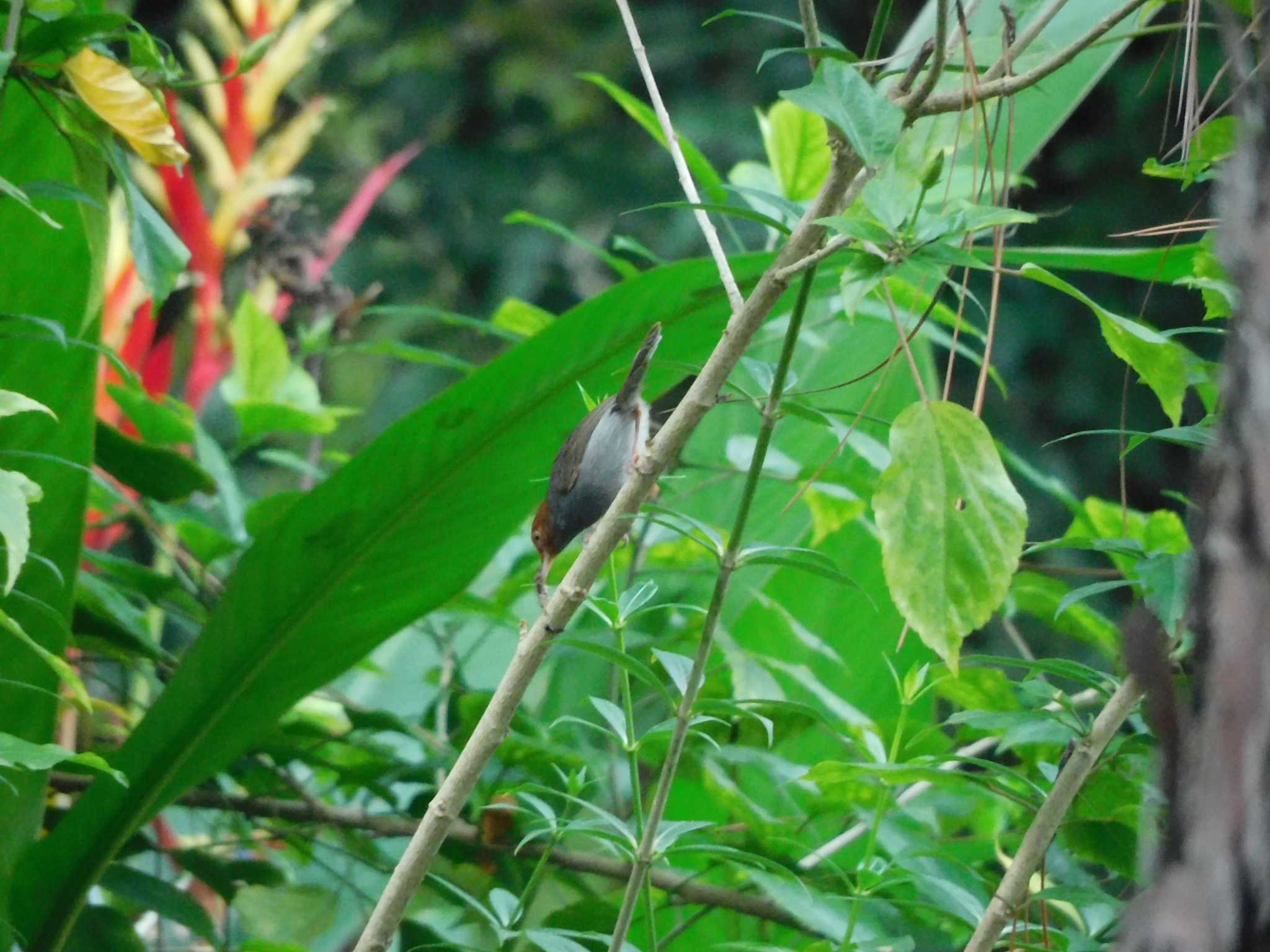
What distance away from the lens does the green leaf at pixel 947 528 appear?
0.99 ft

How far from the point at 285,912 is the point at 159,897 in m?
0.07

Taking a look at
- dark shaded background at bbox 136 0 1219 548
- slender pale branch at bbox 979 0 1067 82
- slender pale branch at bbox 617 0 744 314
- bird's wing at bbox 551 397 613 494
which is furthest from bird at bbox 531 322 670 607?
dark shaded background at bbox 136 0 1219 548

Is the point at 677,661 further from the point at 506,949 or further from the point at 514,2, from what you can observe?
the point at 514,2

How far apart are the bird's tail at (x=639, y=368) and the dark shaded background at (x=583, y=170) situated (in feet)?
5.76

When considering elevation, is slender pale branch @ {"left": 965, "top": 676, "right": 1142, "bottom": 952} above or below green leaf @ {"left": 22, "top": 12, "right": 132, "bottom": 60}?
below

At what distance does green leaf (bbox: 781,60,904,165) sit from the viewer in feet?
1.01

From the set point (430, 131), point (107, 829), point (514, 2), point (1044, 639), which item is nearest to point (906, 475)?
point (107, 829)

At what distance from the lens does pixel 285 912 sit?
2.24 feet

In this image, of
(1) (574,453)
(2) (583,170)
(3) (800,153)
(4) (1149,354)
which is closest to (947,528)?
(4) (1149,354)

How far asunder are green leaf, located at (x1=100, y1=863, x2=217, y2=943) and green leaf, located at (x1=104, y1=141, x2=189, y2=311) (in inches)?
13.3

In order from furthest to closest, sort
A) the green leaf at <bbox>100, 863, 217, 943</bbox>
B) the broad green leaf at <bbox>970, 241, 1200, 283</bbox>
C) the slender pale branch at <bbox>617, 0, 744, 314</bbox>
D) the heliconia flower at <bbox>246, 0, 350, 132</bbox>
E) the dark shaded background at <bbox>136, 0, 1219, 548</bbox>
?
1. the dark shaded background at <bbox>136, 0, 1219, 548</bbox>
2. the heliconia flower at <bbox>246, 0, 350, 132</bbox>
3. the green leaf at <bbox>100, 863, 217, 943</bbox>
4. the broad green leaf at <bbox>970, 241, 1200, 283</bbox>
5. the slender pale branch at <bbox>617, 0, 744, 314</bbox>

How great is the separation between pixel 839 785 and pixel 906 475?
0.92 feet

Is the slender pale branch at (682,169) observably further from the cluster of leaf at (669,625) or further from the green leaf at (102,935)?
the green leaf at (102,935)

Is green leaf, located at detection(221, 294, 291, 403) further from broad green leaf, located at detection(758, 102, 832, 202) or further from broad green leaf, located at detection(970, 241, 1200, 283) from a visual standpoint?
broad green leaf, located at detection(970, 241, 1200, 283)
